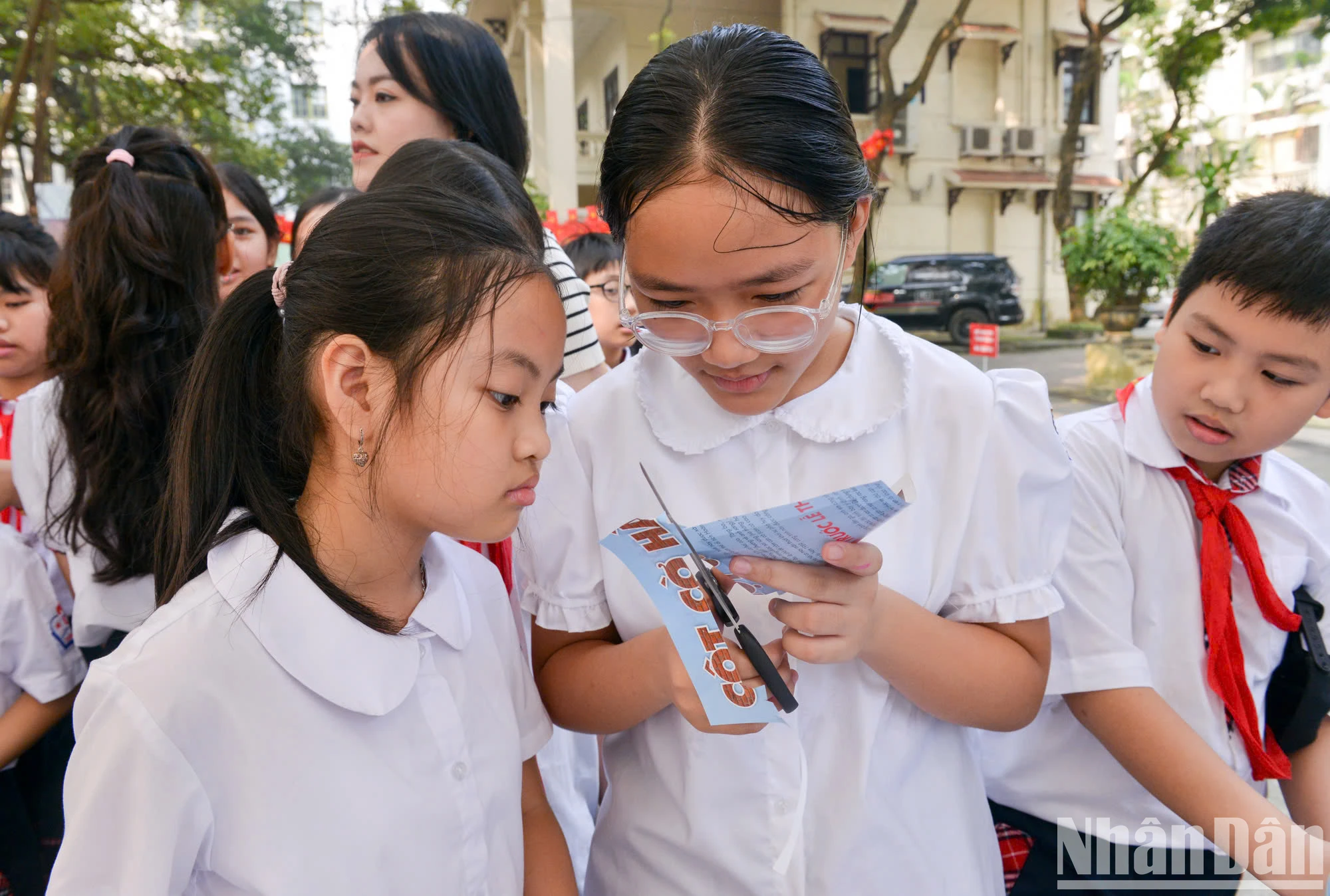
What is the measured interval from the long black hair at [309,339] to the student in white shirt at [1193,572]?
2.97ft

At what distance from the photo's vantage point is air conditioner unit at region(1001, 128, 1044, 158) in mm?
11977

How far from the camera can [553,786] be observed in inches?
70.9

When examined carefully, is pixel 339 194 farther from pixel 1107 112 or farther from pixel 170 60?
pixel 1107 112

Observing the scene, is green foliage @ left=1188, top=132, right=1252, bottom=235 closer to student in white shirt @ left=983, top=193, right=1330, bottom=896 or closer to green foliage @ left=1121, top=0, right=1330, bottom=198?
green foliage @ left=1121, top=0, right=1330, bottom=198

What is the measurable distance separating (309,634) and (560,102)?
9342 millimetres

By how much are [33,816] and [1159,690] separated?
6.76 ft

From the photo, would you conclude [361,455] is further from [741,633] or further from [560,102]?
[560,102]

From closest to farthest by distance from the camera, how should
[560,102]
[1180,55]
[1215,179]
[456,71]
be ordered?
[456,71], [1215,179], [1180,55], [560,102]

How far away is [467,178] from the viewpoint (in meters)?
1.12

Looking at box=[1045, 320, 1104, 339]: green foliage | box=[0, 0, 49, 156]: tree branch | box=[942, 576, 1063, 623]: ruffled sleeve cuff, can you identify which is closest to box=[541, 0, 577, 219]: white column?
box=[0, 0, 49, 156]: tree branch

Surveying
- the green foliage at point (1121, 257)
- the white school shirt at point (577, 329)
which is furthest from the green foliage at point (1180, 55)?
the white school shirt at point (577, 329)

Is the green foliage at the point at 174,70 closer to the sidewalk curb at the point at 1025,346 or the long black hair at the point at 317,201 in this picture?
the long black hair at the point at 317,201

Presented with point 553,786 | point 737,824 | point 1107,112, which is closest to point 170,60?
point 553,786

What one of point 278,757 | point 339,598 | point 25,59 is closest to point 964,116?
point 25,59
